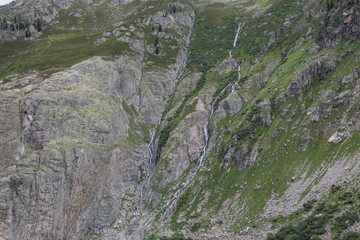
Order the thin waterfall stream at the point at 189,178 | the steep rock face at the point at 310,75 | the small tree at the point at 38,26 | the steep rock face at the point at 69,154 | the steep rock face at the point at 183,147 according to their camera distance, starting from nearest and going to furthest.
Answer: the steep rock face at the point at 310,75 → the steep rock face at the point at 69,154 → the thin waterfall stream at the point at 189,178 → the steep rock face at the point at 183,147 → the small tree at the point at 38,26

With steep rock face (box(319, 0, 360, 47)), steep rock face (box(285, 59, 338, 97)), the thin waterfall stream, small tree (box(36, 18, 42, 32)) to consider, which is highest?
small tree (box(36, 18, 42, 32))

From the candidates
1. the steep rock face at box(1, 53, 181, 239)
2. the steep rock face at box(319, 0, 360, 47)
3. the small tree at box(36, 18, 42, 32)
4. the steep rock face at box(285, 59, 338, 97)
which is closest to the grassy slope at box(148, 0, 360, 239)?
the steep rock face at box(285, 59, 338, 97)

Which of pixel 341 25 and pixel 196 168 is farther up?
pixel 341 25

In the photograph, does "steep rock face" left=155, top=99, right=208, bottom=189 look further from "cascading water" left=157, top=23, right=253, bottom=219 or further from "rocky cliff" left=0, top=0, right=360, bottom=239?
"cascading water" left=157, top=23, right=253, bottom=219

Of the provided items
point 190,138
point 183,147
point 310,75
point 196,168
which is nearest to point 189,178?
point 196,168

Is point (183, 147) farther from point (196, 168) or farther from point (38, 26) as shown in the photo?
point (38, 26)

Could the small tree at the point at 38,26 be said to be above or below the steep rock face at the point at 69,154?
above

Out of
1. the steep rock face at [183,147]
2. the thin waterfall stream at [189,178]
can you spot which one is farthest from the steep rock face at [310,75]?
the steep rock face at [183,147]

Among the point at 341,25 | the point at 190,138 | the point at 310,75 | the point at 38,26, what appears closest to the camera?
the point at 310,75

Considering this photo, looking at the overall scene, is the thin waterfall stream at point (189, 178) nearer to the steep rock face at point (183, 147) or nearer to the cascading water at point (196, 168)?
the cascading water at point (196, 168)

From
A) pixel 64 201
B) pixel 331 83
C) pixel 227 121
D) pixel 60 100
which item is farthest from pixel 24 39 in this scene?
pixel 331 83
